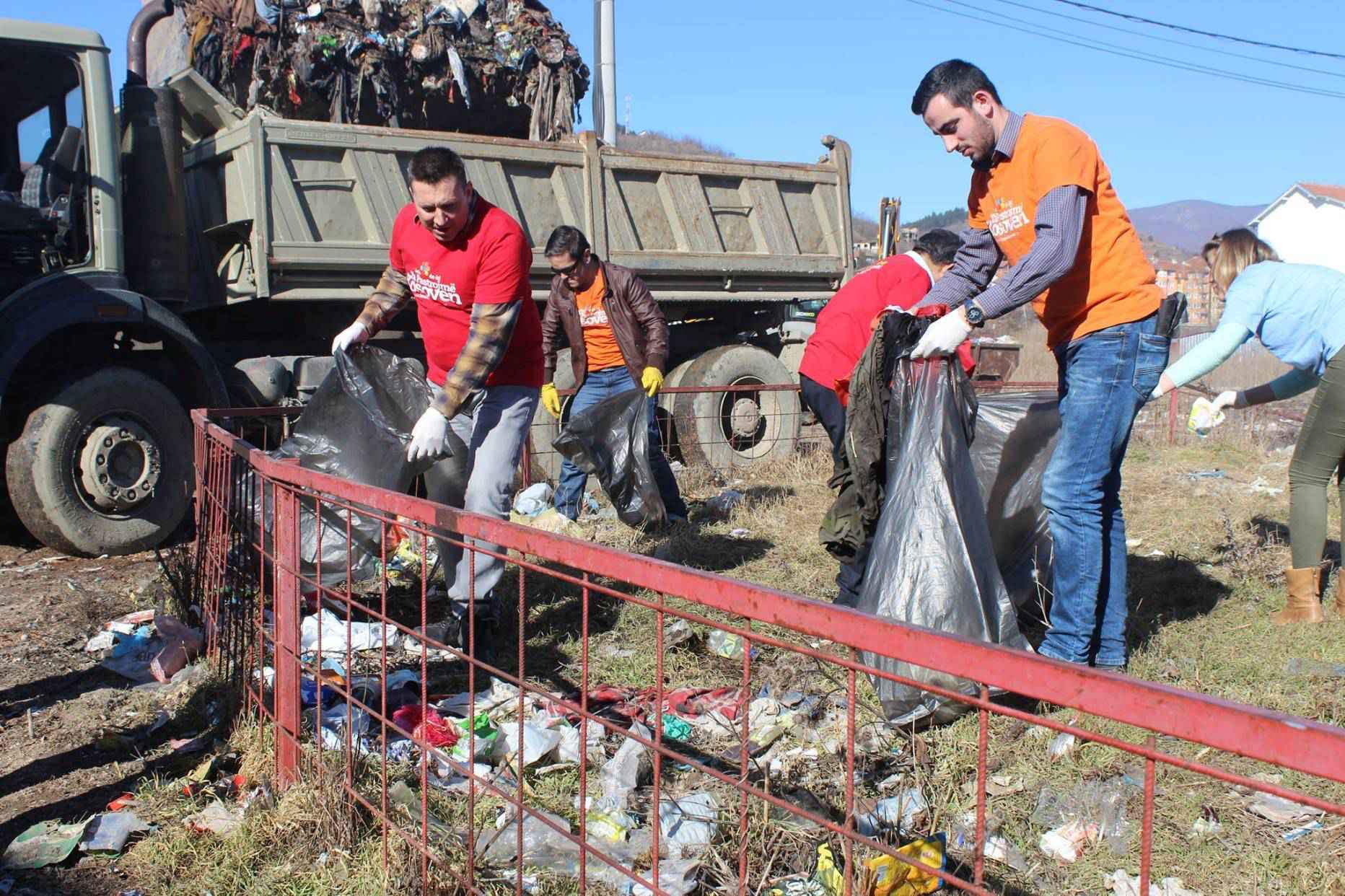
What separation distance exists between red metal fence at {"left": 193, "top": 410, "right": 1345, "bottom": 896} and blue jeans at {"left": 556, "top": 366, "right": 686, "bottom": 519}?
64.8 inches

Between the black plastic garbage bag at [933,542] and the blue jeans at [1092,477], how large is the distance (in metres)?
0.27

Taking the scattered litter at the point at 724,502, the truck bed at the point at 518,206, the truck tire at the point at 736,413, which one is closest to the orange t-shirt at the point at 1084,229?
the scattered litter at the point at 724,502

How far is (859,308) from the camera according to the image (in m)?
4.30

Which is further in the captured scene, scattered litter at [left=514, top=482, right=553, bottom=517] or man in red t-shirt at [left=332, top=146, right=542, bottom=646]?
scattered litter at [left=514, top=482, right=553, bottom=517]

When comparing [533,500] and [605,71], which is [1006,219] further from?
[605,71]

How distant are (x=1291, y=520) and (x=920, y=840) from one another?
9.27ft

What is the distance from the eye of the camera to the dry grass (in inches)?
90.7

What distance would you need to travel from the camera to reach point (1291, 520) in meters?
4.18

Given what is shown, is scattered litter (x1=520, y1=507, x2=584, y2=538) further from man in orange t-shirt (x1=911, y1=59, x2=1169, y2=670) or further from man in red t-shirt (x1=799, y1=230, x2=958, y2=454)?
man in orange t-shirt (x1=911, y1=59, x2=1169, y2=670)

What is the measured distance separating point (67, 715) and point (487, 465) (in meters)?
1.52

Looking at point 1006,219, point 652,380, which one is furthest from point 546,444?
point 1006,219

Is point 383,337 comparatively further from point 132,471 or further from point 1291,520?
point 1291,520

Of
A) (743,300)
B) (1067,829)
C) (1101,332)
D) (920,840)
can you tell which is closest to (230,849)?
(920,840)

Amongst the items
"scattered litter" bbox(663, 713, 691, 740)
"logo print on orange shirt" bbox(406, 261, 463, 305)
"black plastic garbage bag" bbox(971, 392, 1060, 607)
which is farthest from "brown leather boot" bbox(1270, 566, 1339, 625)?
"logo print on orange shirt" bbox(406, 261, 463, 305)
